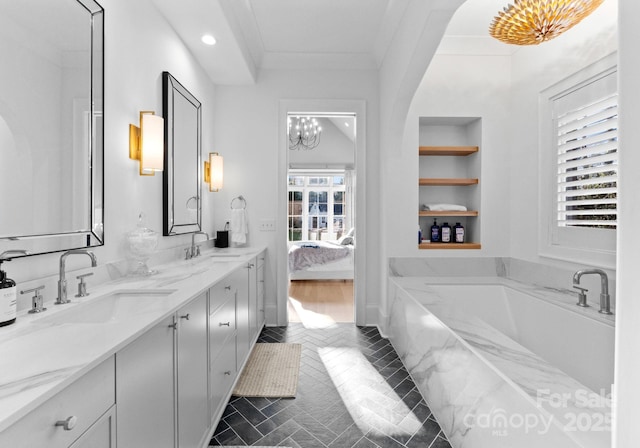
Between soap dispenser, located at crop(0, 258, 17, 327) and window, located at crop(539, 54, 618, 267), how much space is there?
2.82m

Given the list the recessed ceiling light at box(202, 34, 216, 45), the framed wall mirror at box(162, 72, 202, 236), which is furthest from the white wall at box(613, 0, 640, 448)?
the recessed ceiling light at box(202, 34, 216, 45)

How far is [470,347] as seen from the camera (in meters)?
1.60

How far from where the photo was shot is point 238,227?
139 inches

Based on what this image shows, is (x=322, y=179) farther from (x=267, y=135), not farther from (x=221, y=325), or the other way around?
(x=221, y=325)

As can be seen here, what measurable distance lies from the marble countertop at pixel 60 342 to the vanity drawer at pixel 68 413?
0.04m

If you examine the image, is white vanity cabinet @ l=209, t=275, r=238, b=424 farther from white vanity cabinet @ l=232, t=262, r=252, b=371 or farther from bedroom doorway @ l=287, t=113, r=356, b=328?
bedroom doorway @ l=287, t=113, r=356, b=328

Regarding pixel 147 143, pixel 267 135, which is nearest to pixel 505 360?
pixel 147 143

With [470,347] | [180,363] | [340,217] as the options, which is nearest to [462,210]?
[470,347]

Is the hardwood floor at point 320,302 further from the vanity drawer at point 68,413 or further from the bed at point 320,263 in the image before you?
the vanity drawer at point 68,413

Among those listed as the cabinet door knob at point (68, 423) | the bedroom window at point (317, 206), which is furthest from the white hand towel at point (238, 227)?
the bedroom window at point (317, 206)

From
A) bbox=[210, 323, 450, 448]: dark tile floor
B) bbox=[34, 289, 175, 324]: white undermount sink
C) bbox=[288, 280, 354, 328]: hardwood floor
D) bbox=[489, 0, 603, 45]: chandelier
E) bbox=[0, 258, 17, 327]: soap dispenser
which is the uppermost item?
bbox=[489, 0, 603, 45]: chandelier

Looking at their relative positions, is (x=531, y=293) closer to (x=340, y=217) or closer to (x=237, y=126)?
(x=237, y=126)

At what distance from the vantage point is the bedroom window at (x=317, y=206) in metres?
8.43

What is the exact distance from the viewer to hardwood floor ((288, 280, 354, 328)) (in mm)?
3893
